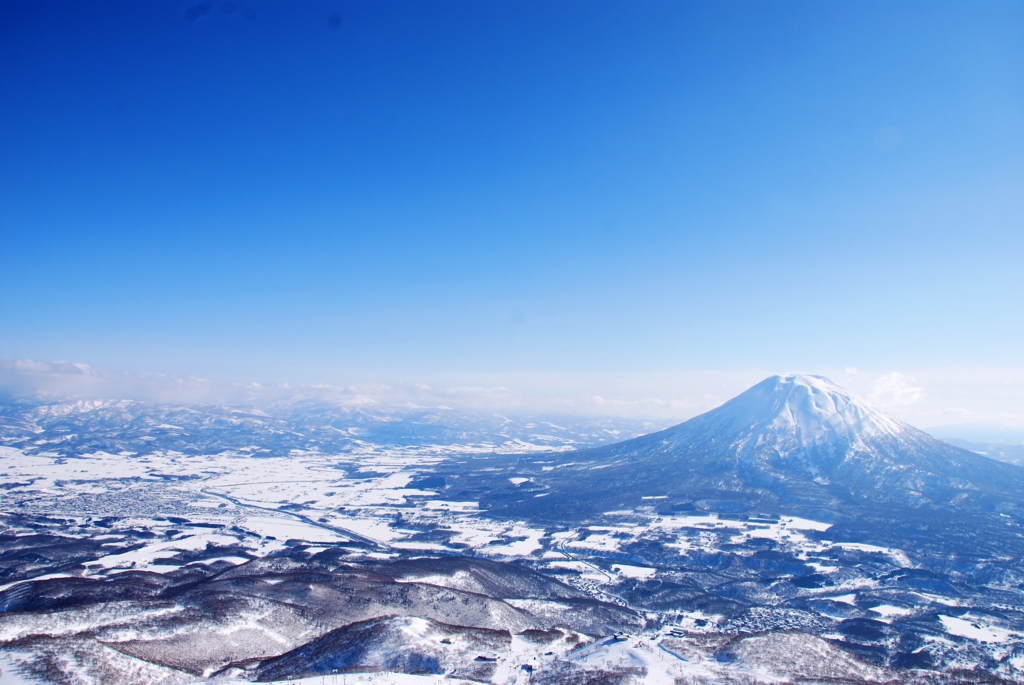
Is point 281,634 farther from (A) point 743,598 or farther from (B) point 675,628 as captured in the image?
(A) point 743,598

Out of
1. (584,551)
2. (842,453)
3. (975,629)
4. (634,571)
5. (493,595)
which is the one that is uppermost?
(842,453)

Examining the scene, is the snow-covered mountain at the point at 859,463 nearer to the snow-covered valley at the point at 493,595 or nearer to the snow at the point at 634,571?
the snow-covered valley at the point at 493,595

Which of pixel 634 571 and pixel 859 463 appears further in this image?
pixel 859 463

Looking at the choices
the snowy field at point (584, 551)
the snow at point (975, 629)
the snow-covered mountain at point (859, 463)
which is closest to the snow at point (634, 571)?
the snowy field at point (584, 551)

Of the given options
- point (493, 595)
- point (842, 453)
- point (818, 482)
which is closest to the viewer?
point (493, 595)

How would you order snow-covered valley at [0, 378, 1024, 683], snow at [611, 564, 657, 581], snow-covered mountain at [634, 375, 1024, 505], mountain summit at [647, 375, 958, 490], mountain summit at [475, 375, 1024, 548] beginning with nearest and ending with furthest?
snow-covered valley at [0, 378, 1024, 683]
snow at [611, 564, 657, 581]
mountain summit at [475, 375, 1024, 548]
snow-covered mountain at [634, 375, 1024, 505]
mountain summit at [647, 375, 958, 490]

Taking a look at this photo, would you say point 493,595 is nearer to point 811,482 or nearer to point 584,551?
point 584,551

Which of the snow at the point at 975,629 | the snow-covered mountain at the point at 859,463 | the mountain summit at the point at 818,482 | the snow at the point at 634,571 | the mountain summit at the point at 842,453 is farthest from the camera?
the mountain summit at the point at 842,453

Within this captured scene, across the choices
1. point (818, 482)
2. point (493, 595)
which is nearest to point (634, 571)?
point (493, 595)

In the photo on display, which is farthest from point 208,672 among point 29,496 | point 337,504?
point 29,496

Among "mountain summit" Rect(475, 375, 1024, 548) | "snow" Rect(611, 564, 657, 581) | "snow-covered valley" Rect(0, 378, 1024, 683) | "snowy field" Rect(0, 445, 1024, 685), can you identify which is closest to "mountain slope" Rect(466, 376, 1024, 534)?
"mountain summit" Rect(475, 375, 1024, 548)

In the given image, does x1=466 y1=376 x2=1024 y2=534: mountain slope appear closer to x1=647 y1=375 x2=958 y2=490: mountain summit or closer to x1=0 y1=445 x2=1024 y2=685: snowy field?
x1=647 y1=375 x2=958 y2=490: mountain summit
